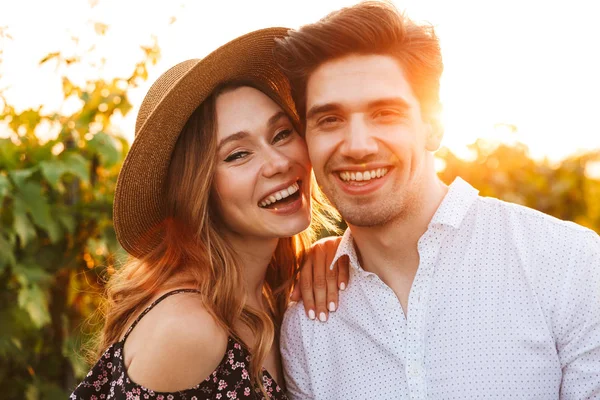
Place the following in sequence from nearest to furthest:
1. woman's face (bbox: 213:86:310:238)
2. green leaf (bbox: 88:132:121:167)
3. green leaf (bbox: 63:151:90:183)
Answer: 1. woman's face (bbox: 213:86:310:238)
2. green leaf (bbox: 63:151:90:183)
3. green leaf (bbox: 88:132:121:167)

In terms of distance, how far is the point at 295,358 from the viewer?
331 cm

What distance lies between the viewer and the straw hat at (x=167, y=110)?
10.5 ft

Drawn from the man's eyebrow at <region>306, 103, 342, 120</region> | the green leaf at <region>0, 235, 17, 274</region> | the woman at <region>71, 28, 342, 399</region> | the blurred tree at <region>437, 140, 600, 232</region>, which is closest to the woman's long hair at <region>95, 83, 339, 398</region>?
the woman at <region>71, 28, 342, 399</region>

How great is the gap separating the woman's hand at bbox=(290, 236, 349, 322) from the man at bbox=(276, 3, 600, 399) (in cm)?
4

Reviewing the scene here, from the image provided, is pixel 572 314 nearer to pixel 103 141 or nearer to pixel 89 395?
pixel 89 395

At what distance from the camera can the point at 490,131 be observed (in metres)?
6.14

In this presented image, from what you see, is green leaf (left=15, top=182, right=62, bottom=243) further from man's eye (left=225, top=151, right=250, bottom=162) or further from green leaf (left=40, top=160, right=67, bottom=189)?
man's eye (left=225, top=151, right=250, bottom=162)

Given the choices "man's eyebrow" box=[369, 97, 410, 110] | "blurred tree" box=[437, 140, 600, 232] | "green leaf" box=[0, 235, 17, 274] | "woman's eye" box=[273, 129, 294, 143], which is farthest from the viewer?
"blurred tree" box=[437, 140, 600, 232]

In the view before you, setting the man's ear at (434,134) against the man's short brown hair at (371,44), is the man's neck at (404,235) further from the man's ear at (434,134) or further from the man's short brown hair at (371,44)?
the man's short brown hair at (371,44)

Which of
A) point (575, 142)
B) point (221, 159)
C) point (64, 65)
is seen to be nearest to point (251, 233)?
point (221, 159)

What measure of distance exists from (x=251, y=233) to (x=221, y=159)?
349 mm

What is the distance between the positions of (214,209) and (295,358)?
0.74 meters

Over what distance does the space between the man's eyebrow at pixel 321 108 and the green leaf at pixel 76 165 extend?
1.38m

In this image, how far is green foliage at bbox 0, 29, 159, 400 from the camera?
3943 mm
